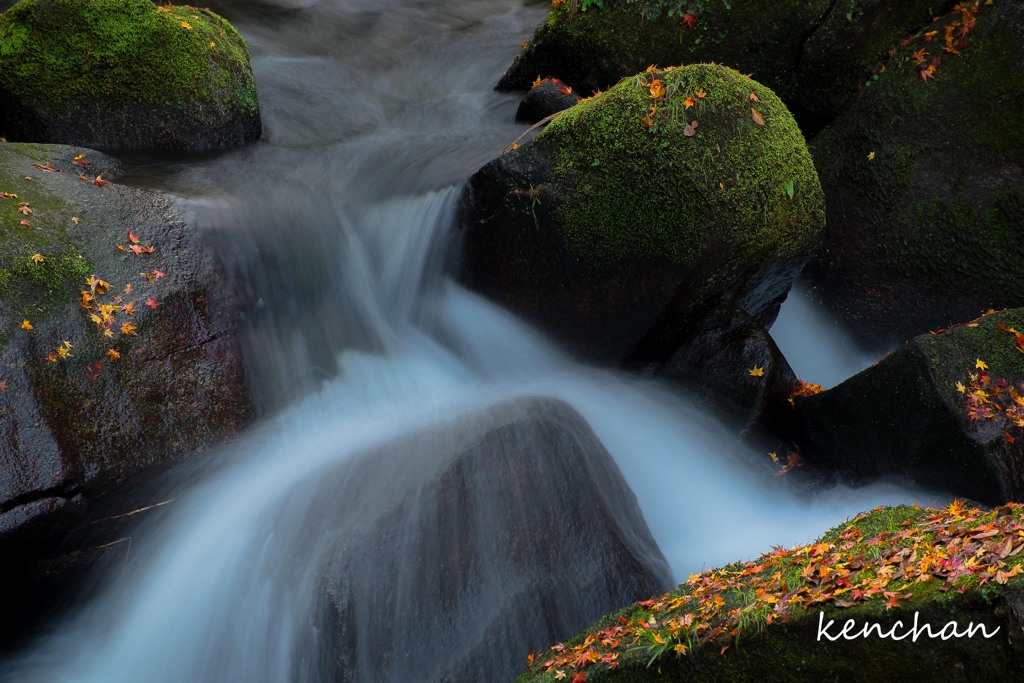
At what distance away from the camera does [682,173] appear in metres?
5.24

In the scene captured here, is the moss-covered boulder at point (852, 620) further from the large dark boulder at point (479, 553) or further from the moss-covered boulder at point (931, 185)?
the moss-covered boulder at point (931, 185)

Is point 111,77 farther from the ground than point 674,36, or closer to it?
closer to it

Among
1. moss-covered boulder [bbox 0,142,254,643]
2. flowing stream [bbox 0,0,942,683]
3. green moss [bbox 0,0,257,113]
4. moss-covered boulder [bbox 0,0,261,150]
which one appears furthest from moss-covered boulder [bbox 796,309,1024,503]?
green moss [bbox 0,0,257,113]

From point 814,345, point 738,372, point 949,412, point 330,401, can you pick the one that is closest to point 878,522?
point 949,412

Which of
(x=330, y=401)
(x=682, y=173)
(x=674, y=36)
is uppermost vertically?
(x=674, y=36)

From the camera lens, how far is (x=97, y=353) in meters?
4.63

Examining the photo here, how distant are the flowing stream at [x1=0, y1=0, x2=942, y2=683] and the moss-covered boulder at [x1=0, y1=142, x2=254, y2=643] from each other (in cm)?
28

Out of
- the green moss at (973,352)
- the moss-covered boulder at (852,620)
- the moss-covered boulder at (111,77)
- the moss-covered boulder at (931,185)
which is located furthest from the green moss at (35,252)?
the moss-covered boulder at (931,185)

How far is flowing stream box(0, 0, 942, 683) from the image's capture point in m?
4.25

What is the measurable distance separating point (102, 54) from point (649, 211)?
16.1ft

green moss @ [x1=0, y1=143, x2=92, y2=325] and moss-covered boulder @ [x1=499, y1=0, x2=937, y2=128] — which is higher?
moss-covered boulder @ [x1=499, y1=0, x2=937, y2=128]

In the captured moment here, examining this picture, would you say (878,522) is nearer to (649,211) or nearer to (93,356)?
(649,211)
